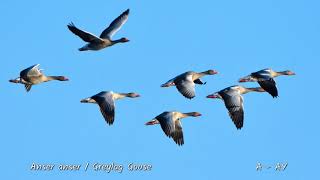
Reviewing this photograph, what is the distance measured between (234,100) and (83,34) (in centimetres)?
557

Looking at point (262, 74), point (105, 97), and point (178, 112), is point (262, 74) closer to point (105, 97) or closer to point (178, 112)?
point (178, 112)

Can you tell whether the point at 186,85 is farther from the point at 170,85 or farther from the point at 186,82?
the point at 170,85

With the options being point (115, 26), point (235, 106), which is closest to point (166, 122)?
point (235, 106)

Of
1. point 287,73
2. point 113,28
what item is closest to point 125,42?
point 113,28

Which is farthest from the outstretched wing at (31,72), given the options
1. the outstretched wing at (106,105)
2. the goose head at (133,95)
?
the goose head at (133,95)

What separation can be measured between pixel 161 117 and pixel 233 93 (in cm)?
278

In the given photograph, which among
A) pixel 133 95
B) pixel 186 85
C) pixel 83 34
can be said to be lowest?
pixel 133 95

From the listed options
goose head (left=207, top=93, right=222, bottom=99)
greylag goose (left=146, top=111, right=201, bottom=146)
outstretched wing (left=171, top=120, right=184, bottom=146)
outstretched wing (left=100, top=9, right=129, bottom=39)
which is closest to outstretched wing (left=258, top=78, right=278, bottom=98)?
goose head (left=207, top=93, right=222, bottom=99)

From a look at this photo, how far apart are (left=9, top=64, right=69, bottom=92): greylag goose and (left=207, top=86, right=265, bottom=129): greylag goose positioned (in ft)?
19.0

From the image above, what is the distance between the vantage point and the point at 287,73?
141 ft

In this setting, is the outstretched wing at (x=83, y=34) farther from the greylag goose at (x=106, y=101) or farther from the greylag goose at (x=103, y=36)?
the greylag goose at (x=106, y=101)

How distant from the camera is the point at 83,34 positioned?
37.8 metres

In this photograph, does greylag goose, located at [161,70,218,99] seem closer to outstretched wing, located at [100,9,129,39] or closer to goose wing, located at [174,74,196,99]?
goose wing, located at [174,74,196,99]

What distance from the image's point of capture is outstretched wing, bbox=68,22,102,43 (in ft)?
123
